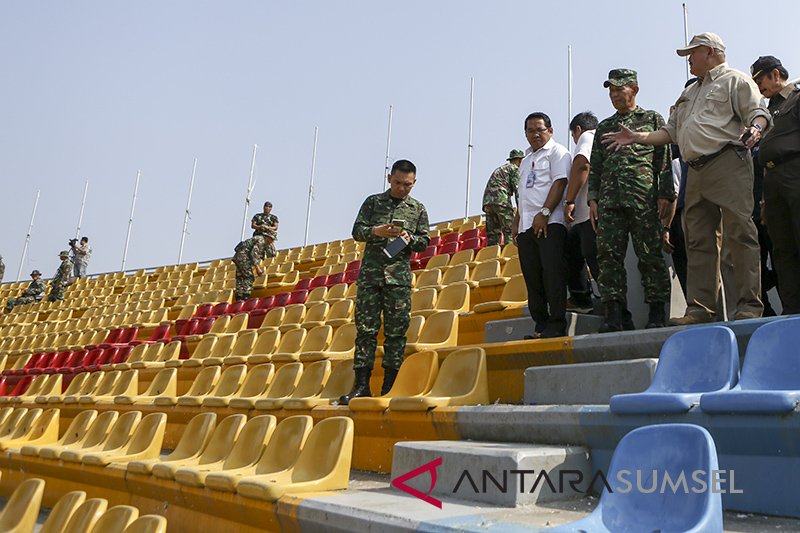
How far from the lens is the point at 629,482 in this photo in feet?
5.77

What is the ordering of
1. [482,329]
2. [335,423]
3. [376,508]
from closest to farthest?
1. [376,508]
2. [335,423]
3. [482,329]

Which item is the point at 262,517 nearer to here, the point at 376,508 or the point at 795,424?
the point at 376,508

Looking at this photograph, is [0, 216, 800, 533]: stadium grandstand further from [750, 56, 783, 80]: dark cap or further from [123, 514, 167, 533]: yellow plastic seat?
[750, 56, 783, 80]: dark cap

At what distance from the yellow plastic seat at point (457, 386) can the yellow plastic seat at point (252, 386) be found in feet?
5.69

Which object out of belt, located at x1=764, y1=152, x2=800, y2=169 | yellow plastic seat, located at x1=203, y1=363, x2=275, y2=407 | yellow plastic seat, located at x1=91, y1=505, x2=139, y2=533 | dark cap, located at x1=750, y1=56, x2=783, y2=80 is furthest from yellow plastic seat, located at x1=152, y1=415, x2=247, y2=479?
dark cap, located at x1=750, y1=56, x2=783, y2=80

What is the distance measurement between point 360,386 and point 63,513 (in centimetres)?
154

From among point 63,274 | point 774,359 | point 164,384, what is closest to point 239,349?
point 164,384

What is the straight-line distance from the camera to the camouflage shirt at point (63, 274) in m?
15.2

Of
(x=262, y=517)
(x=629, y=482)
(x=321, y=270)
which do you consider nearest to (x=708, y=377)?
(x=629, y=482)

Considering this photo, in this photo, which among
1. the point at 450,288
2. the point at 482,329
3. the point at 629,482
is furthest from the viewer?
the point at 450,288

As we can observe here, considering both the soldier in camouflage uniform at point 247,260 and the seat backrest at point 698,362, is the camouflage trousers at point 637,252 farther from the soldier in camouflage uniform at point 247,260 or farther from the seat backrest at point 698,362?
the soldier in camouflage uniform at point 247,260

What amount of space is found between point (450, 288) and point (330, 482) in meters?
2.86

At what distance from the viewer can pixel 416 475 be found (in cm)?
254

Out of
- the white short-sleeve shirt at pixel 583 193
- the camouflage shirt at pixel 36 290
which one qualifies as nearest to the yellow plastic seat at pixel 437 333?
the white short-sleeve shirt at pixel 583 193
